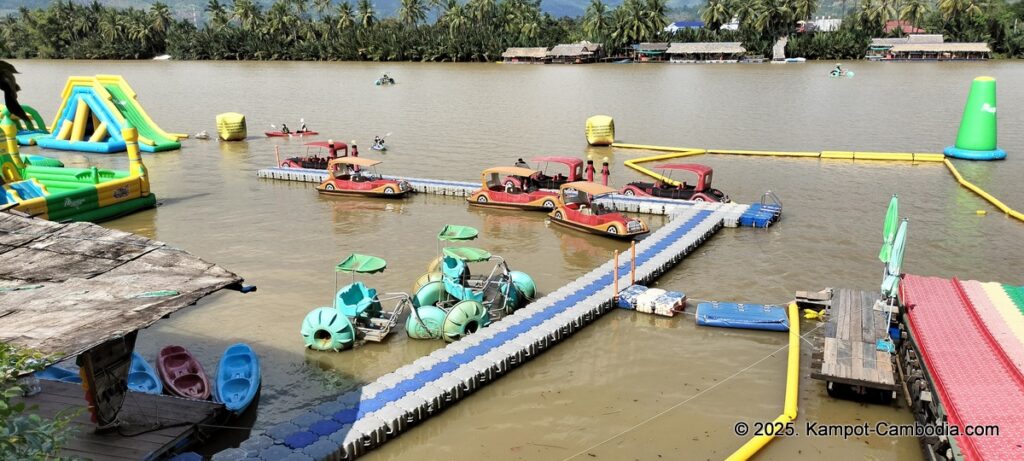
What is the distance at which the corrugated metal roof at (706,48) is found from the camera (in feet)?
308

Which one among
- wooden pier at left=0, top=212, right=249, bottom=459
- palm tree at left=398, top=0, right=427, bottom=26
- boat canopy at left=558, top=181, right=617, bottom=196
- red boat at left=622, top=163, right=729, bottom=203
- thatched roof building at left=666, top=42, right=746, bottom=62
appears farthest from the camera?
palm tree at left=398, top=0, right=427, bottom=26

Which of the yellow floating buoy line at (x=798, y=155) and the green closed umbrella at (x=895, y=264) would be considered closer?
the green closed umbrella at (x=895, y=264)

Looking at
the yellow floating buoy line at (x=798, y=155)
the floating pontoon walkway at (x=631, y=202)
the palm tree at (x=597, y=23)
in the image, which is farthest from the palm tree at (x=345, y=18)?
the floating pontoon walkway at (x=631, y=202)

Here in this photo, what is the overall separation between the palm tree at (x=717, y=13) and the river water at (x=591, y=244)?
159 feet

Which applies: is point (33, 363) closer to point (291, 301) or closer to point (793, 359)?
point (291, 301)

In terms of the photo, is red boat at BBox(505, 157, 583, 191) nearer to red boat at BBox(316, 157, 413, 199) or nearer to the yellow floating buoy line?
the yellow floating buoy line

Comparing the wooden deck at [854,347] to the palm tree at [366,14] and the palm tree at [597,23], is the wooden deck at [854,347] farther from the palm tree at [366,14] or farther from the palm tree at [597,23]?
the palm tree at [366,14]

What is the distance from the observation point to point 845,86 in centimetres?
6384

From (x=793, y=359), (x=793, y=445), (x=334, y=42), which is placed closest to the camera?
(x=793, y=445)

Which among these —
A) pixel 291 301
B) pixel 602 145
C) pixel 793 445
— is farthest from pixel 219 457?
pixel 602 145

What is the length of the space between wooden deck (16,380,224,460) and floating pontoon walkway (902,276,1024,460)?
10265 millimetres

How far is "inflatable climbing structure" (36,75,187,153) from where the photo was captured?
1448 inches

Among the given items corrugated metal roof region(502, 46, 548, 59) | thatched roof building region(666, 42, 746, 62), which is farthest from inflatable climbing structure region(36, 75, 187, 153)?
thatched roof building region(666, 42, 746, 62)

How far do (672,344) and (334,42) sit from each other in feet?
335
